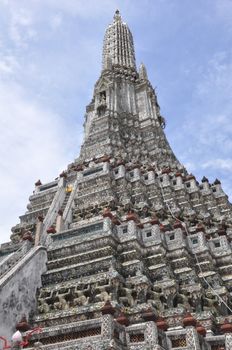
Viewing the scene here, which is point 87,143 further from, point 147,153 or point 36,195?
point 36,195

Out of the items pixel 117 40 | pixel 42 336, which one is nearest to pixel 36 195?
pixel 42 336

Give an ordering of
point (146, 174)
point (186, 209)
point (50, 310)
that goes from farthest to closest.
A: point (146, 174), point (186, 209), point (50, 310)

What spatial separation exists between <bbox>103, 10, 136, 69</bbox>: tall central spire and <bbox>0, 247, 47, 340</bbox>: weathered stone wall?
33.2 metres

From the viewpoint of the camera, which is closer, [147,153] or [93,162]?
[93,162]

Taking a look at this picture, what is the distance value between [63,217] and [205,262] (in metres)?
7.77

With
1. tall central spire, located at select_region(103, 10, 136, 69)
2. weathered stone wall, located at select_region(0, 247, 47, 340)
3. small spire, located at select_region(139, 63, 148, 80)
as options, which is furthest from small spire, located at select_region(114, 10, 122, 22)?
weathered stone wall, located at select_region(0, 247, 47, 340)

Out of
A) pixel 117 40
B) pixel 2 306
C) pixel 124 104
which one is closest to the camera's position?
pixel 2 306

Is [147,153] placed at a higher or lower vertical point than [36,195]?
higher

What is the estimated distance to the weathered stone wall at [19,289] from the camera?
13.0 m

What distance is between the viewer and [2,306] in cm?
1295

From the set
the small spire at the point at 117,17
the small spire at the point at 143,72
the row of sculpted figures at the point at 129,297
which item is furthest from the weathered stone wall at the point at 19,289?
the small spire at the point at 117,17

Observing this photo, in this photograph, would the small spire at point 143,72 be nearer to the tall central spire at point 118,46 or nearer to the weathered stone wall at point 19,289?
the tall central spire at point 118,46

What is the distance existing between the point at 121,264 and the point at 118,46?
39.5 metres

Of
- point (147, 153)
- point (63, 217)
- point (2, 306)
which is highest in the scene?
point (147, 153)
